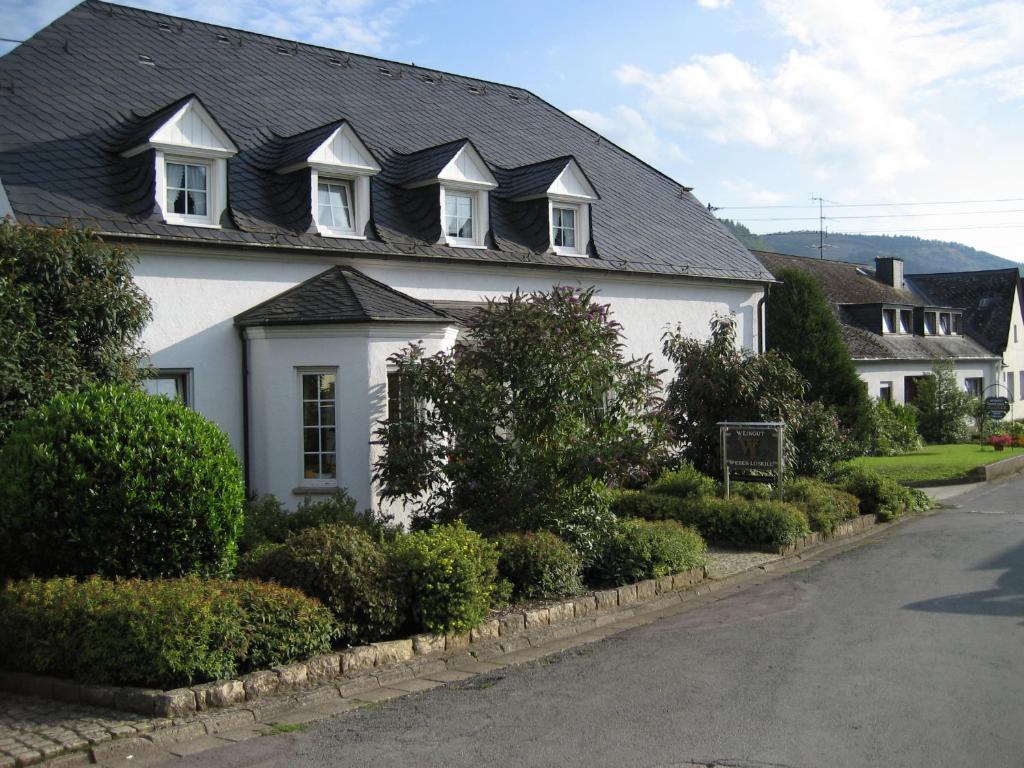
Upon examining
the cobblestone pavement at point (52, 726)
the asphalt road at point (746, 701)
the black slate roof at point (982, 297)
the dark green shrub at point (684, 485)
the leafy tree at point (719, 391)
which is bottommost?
the asphalt road at point (746, 701)

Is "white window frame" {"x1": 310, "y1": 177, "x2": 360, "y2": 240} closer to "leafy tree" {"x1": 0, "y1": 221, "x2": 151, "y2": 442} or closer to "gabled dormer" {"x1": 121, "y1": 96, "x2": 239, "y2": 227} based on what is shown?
"gabled dormer" {"x1": 121, "y1": 96, "x2": 239, "y2": 227}

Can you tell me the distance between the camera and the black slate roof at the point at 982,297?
169ft

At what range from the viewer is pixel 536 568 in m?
11.0

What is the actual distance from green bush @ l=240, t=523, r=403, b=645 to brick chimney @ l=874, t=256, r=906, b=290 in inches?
1846

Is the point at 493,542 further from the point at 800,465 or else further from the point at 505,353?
the point at 800,465

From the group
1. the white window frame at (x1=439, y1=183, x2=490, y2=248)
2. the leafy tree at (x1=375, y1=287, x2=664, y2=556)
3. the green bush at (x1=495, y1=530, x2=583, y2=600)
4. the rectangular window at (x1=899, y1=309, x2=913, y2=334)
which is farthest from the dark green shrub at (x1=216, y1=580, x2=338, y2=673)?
the rectangular window at (x1=899, y1=309, x2=913, y2=334)

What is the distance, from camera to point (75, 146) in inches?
595

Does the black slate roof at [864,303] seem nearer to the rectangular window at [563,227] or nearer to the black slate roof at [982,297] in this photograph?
the black slate roof at [982,297]

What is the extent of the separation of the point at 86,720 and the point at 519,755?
3.18 metres

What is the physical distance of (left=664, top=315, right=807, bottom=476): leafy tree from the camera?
59.4 feet

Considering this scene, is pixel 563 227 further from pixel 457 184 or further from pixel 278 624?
pixel 278 624

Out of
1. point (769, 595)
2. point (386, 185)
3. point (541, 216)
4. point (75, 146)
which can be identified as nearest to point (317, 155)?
point (386, 185)

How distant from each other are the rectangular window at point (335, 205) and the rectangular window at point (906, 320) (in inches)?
1351

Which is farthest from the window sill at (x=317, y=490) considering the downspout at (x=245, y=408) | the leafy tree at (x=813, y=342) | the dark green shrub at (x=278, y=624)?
the leafy tree at (x=813, y=342)
